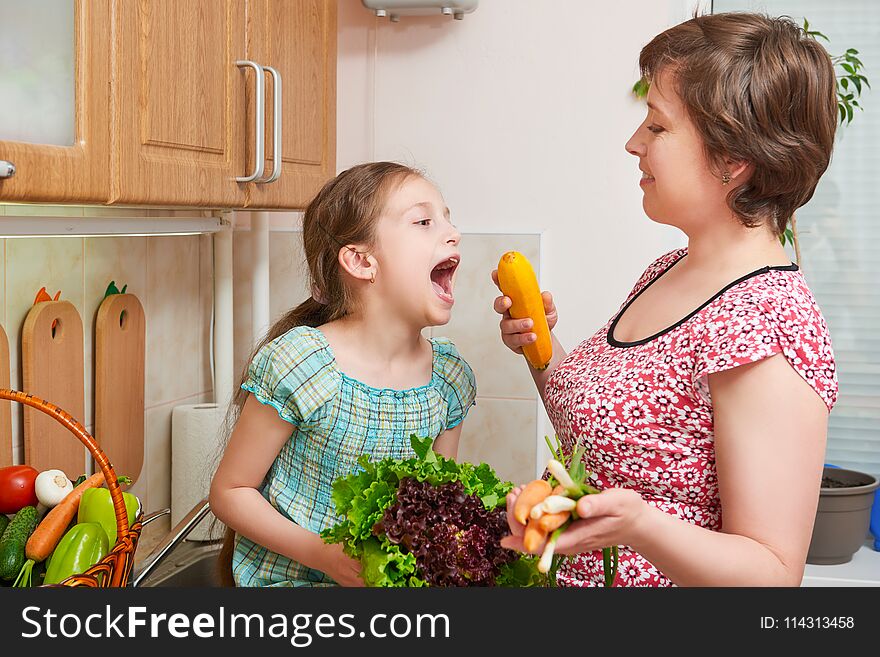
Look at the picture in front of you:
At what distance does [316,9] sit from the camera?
1731 mm

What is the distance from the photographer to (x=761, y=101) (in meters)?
1.02

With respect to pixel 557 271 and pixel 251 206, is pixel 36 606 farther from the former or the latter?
pixel 557 271

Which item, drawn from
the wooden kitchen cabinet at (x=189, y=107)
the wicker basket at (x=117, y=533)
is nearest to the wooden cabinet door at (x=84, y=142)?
the wooden kitchen cabinet at (x=189, y=107)

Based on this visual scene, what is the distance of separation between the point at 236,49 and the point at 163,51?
8.3 inches

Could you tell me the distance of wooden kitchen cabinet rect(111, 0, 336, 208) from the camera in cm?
121

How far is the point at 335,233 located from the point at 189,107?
0.27 meters

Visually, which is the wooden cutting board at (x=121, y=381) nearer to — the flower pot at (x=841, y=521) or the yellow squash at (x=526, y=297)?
the yellow squash at (x=526, y=297)

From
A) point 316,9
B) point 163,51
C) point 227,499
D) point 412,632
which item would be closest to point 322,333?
point 227,499

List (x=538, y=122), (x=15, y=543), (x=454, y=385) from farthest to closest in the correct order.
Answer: (x=538, y=122) → (x=454, y=385) → (x=15, y=543)

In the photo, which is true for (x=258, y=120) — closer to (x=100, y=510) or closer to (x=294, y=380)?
(x=294, y=380)

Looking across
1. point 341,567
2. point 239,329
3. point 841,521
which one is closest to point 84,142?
point 341,567

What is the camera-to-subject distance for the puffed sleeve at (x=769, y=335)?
3.13 feet

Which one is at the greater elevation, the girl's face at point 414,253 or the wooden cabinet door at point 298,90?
the wooden cabinet door at point 298,90

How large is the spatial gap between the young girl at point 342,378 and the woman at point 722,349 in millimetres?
252
